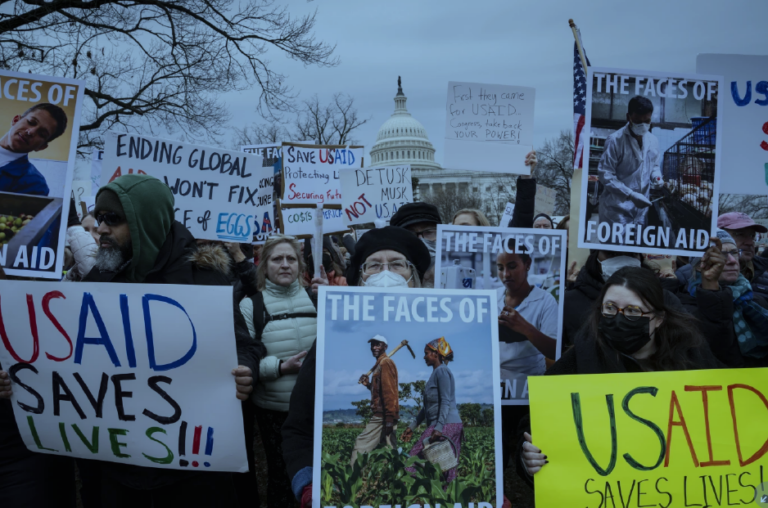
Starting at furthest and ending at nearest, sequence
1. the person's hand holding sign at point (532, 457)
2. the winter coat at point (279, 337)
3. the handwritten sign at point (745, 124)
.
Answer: the winter coat at point (279, 337), the handwritten sign at point (745, 124), the person's hand holding sign at point (532, 457)

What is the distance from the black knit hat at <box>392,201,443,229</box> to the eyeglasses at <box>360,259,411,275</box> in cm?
218

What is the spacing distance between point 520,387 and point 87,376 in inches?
85.2

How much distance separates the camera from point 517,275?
3.67 meters

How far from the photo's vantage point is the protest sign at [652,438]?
2303mm

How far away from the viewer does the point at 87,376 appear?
2691mm

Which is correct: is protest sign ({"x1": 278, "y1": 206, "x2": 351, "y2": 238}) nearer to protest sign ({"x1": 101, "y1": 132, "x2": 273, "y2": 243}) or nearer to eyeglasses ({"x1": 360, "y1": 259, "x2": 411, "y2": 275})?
protest sign ({"x1": 101, "y1": 132, "x2": 273, "y2": 243})

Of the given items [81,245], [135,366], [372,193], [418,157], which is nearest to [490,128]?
[372,193]

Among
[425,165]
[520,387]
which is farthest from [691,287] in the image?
[425,165]

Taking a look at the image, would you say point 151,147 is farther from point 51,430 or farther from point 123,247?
point 51,430

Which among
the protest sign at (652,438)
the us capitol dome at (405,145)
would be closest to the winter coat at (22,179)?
the protest sign at (652,438)

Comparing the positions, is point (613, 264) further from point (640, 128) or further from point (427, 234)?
point (427, 234)

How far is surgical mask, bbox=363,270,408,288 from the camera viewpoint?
2.57 meters

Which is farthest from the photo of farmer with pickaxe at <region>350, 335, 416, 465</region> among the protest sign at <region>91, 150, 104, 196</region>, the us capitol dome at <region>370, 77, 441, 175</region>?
the us capitol dome at <region>370, 77, 441, 175</region>

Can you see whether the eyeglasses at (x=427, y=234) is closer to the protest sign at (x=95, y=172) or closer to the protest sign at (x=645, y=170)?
the protest sign at (x=645, y=170)
